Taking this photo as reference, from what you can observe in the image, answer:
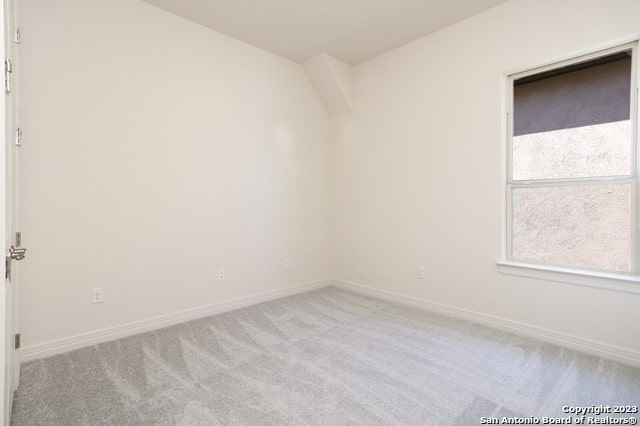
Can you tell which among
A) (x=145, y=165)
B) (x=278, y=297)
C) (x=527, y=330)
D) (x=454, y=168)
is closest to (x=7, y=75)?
(x=145, y=165)

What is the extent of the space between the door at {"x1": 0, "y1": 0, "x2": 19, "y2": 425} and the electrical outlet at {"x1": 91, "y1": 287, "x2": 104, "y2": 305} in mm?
553

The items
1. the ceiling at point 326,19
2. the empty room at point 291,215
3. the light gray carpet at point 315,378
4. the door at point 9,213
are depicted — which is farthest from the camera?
the ceiling at point 326,19

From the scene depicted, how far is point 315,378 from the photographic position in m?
2.12

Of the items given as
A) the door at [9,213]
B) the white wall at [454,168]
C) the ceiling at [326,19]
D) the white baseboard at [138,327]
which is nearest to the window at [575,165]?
the white wall at [454,168]

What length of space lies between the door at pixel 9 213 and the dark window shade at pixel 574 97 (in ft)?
11.1

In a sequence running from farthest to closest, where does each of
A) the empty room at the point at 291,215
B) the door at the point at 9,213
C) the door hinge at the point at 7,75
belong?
the empty room at the point at 291,215 → the door hinge at the point at 7,75 → the door at the point at 9,213

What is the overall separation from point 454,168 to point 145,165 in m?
2.84

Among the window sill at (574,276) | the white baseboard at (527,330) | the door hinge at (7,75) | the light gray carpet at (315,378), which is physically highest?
the door hinge at (7,75)

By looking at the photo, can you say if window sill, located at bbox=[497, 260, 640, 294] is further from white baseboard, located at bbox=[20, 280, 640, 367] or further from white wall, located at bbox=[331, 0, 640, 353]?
white baseboard, located at bbox=[20, 280, 640, 367]

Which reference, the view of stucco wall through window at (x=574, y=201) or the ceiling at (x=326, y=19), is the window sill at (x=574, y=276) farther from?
the ceiling at (x=326, y=19)

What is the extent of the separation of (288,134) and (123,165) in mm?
1825

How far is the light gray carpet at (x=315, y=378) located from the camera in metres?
1.78

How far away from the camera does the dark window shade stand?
8.04ft

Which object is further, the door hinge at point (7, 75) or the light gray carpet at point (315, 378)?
the light gray carpet at point (315, 378)
